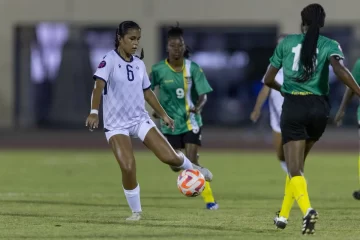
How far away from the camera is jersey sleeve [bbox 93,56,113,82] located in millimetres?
11508

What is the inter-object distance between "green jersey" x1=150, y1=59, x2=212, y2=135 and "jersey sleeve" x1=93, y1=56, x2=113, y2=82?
2.52 metres

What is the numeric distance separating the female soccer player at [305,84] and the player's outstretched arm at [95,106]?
1.98 meters

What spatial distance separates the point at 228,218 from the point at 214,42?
3055 cm

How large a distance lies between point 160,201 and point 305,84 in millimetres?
4875

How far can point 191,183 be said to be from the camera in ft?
38.6

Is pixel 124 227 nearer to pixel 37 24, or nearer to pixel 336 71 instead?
pixel 336 71

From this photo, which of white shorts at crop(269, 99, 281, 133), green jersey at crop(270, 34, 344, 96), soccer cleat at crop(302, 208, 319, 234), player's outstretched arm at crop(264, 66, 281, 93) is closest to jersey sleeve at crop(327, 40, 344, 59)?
green jersey at crop(270, 34, 344, 96)

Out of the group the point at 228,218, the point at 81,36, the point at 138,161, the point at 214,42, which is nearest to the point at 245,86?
the point at 214,42

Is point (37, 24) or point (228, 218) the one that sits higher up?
point (228, 218)

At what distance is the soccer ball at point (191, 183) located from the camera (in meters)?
11.8

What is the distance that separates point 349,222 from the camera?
11812 millimetres

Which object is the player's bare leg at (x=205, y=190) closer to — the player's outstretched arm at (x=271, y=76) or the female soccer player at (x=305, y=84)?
the player's outstretched arm at (x=271, y=76)

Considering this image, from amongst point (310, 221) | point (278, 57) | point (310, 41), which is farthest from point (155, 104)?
point (310, 221)

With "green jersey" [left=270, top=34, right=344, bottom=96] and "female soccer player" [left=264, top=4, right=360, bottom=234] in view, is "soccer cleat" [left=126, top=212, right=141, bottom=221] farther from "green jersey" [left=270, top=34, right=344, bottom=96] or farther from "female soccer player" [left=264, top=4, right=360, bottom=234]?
"green jersey" [left=270, top=34, right=344, bottom=96]
